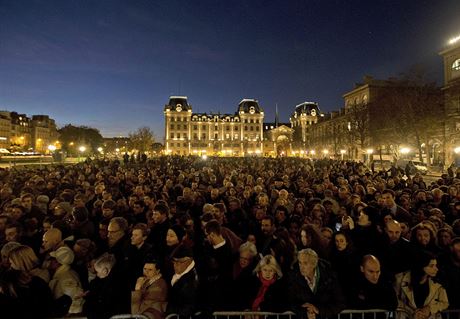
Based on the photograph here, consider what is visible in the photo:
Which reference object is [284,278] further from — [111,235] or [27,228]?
[27,228]

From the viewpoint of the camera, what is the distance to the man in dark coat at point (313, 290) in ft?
11.7

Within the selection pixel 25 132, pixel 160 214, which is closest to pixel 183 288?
pixel 160 214

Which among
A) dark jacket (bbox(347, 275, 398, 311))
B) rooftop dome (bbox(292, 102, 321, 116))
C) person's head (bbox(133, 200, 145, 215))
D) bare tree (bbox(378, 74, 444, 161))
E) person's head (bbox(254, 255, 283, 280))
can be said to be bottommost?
dark jacket (bbox(347, 275, 398, 311))

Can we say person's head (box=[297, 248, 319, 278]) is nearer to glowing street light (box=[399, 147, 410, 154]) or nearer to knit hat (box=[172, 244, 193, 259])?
knit hat (box=[172, 244, 193, 259])

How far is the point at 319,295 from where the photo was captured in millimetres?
3662

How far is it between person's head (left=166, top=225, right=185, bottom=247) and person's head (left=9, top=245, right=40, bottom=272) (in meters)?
1.82

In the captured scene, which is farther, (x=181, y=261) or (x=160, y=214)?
(x=160, y=214)

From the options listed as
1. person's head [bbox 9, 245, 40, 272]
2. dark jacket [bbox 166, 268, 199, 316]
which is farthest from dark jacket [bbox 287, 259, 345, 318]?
person's head [bbox 9, 245, 40, 272]

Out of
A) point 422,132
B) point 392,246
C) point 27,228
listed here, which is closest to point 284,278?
point 392,246

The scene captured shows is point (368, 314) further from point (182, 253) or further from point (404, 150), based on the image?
point (404, 150)

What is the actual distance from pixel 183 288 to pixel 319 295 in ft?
5.25

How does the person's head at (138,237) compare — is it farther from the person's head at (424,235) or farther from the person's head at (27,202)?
the person's head at (27,202)

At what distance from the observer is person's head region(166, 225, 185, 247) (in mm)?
4945

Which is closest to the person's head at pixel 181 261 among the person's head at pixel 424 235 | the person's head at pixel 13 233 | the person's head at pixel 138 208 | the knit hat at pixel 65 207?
the person's head at pixel 13 233
